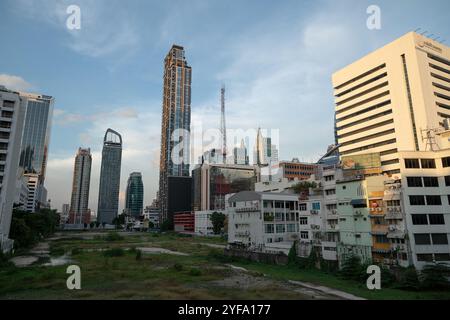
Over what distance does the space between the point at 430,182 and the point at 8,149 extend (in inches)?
3088

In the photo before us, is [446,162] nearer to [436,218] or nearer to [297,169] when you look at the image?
[436,218]

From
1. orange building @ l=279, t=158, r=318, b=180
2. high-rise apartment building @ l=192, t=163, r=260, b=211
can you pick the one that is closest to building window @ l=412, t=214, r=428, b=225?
orange building @ l=279, t=158, r=318, b=180

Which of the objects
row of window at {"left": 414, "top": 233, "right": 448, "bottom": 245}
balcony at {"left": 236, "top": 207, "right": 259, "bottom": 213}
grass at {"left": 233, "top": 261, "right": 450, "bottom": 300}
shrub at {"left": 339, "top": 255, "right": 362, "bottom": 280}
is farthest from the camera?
balcony at {"left": 236, "top": 207, "right": 259, "bottom": 213}

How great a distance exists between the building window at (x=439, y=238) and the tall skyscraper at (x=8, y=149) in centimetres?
7514

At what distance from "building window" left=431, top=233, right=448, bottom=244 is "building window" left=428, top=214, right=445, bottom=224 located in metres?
1.37

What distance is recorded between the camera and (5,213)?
2562 inches

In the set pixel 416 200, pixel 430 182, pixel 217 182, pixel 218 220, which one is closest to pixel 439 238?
pixel 416 200

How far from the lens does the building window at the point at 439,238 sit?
3491 cm

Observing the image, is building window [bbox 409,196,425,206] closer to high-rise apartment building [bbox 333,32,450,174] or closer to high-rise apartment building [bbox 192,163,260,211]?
high-rise apartment building [bbox 333,32,450,174]

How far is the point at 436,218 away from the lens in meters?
35.5

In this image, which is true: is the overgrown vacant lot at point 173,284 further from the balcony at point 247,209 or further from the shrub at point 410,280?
the balcony at point 247,209

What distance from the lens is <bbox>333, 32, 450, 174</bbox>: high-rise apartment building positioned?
73.5 meters

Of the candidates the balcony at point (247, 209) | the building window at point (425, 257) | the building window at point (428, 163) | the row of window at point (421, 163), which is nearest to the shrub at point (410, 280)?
the building window at point (425, 257)
